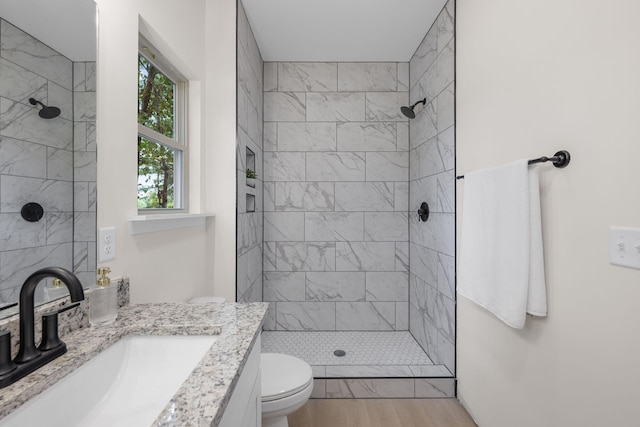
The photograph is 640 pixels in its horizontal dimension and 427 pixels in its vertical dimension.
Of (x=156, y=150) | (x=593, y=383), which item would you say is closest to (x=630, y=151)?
(x=593, y=383)

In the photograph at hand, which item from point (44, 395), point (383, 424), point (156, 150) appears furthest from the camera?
point (383, 424)

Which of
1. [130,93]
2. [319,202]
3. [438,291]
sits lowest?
[438,291]

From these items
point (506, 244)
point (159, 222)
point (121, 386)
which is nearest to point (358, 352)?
point (506, 244)

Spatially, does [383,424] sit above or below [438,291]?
below

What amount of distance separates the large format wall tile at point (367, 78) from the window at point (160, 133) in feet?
5.22

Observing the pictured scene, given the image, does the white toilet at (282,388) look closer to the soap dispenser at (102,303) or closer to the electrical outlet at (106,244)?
the soap dispenser at (102,303)

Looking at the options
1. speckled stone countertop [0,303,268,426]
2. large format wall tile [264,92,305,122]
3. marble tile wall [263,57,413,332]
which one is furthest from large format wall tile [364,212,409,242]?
speckled stone countertop [0,303,268,426]

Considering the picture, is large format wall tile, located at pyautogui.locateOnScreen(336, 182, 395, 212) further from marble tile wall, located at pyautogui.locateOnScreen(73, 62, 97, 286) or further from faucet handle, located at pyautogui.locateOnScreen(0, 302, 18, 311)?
faucet handle, located at pyautogui.locateOnScreen(0, 302, 18, 311)

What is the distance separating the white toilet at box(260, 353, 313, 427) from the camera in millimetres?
1439

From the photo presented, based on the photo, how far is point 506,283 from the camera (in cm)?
136

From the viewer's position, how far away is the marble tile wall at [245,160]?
7.13ft

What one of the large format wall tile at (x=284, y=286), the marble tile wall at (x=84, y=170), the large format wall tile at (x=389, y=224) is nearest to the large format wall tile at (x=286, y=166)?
the large format wall tile at (x=389, y=224)

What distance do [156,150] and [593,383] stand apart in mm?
2092

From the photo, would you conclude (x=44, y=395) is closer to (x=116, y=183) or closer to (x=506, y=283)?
(x=116, y=183)
